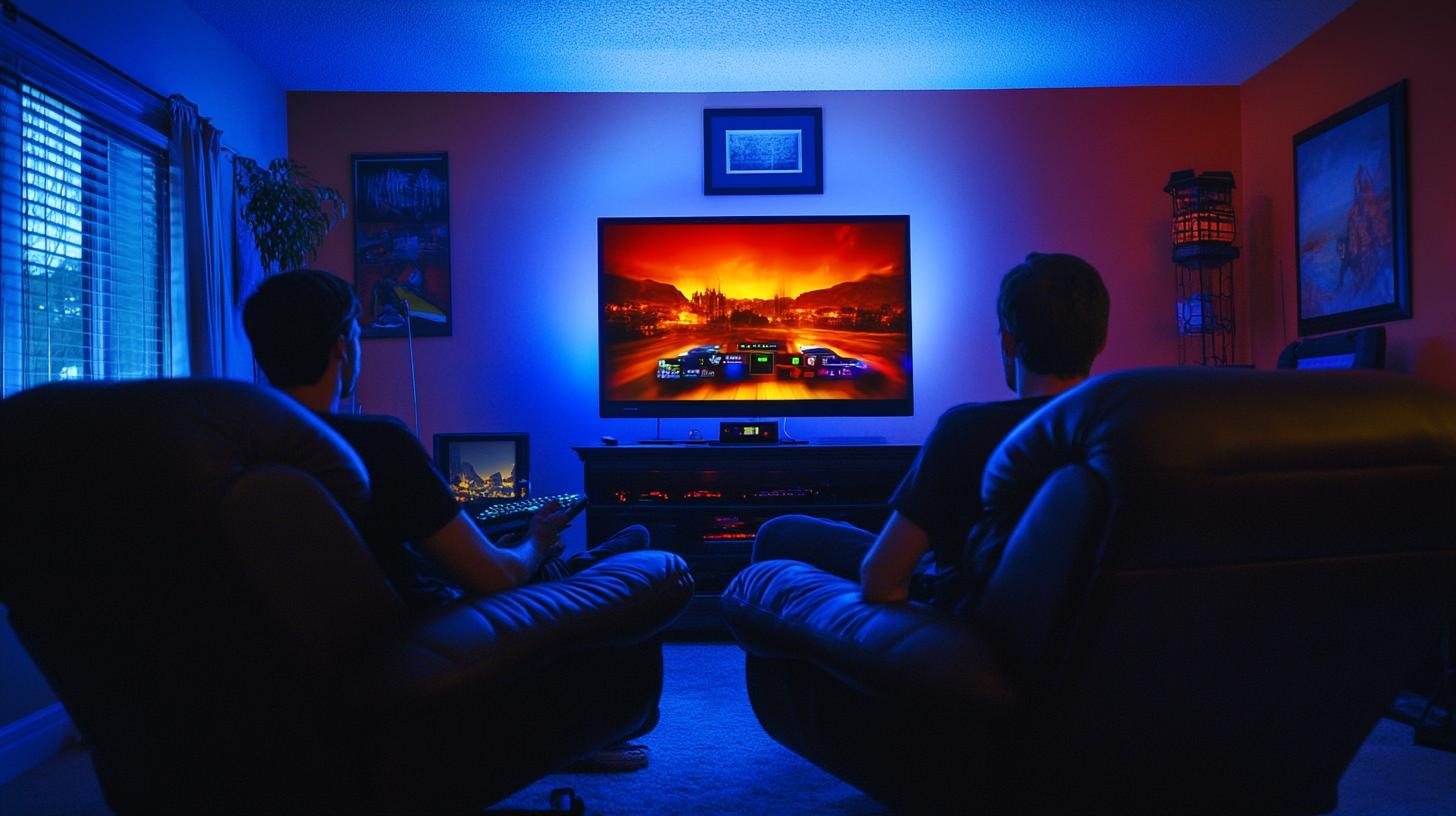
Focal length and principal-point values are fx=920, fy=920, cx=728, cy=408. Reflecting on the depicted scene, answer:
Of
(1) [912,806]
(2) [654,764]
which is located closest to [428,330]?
(2) [654,764]

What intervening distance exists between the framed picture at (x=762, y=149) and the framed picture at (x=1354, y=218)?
218 cm

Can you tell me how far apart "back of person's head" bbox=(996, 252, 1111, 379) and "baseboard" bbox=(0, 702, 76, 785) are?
2.73m

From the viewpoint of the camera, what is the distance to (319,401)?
1612mm

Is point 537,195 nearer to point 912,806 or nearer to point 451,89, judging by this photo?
point 451,89

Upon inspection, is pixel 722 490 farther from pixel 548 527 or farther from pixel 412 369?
pixel 548 527

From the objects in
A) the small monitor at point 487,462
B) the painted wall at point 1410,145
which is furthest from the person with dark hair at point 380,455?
the painted wall at point 1410,145

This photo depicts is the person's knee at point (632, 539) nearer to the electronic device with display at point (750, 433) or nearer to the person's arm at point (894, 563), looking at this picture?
the person's arm at point (894, 563)

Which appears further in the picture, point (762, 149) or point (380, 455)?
point (762, 149)

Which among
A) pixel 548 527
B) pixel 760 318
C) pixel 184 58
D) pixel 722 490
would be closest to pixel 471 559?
pixel 548 527

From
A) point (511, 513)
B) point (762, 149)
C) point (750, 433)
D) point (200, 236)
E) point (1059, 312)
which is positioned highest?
point (762, 149)

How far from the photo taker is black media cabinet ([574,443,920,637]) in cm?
394

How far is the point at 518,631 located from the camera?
4.25 ft

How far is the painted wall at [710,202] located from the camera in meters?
4.51

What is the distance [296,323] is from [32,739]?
74.7 inches
